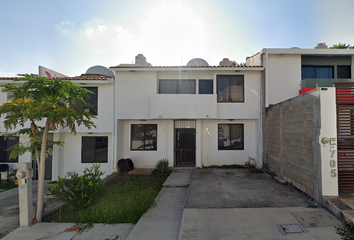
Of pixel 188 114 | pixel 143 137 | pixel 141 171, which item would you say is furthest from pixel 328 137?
pixel 143 137

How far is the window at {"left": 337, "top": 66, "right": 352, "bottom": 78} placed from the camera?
10406 mm

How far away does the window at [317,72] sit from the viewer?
1037cm

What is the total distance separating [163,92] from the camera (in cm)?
1058

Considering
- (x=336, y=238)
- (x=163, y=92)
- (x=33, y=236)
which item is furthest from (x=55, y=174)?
(x=336, y=238)

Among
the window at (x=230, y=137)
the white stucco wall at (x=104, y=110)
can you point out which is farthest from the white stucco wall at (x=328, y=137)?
the white stucco wall at (x=104, y=110)

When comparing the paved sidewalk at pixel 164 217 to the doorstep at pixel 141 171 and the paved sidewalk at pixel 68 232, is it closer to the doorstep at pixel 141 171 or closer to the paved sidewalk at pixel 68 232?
the paved sidewalk at pixel 68 232

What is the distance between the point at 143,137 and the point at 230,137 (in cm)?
520

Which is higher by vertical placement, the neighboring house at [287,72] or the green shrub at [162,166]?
the neighboring house at [287,72]

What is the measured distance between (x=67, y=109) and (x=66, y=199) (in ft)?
9.18

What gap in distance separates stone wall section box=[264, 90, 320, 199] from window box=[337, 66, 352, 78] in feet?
17.6

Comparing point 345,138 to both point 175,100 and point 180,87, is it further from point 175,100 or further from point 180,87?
point 180,87

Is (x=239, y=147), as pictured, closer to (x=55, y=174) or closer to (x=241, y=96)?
(x=241, y=96)

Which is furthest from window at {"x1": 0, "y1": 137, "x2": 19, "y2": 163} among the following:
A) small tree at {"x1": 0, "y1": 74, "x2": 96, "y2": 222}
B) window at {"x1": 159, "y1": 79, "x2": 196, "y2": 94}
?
window at {"x1": 159, "y1": 79, "x2": 196, "y2": 94}

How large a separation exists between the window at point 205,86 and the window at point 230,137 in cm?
218
